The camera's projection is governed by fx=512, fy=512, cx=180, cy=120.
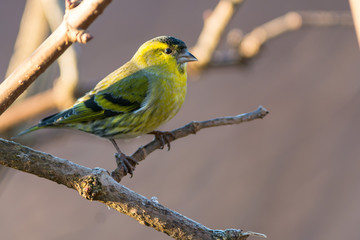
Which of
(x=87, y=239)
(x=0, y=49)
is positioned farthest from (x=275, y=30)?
(x=0, y=49)

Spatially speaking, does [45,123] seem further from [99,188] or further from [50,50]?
[50,50]

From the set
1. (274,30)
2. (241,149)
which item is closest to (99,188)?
(274,30)

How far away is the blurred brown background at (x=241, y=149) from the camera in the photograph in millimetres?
5320

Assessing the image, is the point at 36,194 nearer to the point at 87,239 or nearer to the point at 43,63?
the point at 87,239

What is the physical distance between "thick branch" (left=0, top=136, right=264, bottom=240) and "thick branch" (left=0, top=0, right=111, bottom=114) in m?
0.20

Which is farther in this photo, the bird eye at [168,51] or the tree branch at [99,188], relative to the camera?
the bird eye at [168,51]

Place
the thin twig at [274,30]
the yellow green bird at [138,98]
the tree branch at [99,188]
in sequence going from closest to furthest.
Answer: the tree branch at [99,188]
the yellow green bird at [138,98]
the thin twig at [274,30]

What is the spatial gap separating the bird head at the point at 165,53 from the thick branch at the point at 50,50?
1.80 metres

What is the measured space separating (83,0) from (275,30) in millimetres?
2433

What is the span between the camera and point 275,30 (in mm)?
3734

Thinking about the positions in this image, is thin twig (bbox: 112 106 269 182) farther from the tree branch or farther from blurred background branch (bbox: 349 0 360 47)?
blurred background branch (bbox: 349 0 360 47)

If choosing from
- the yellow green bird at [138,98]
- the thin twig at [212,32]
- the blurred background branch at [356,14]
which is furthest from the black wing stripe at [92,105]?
the blurred background branch at [356,14]

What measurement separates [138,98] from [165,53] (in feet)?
1.17

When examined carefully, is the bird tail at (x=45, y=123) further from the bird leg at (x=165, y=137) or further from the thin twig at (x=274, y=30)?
the thin twig at (x=274, y=30)
